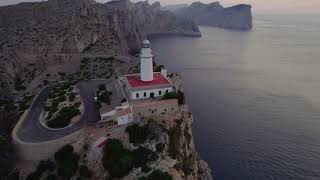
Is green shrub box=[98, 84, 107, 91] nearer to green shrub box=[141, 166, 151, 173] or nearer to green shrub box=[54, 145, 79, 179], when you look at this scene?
green shrub box=[54, 145, 79, 179]

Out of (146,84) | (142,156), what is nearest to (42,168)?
(142,156)

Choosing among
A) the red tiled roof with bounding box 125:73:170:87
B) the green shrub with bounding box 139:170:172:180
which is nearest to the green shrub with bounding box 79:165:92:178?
the green shrub with bounding box 139:170:172:180

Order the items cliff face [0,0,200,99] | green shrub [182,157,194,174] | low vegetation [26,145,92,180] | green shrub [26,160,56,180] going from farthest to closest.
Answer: cliff face [0,0,200,99] < green shrub [182,157,194,174] < green shrub [26,160,56,180] < low vegetation [26,145,92,180]

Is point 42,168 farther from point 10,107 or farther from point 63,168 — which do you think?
point 10,107

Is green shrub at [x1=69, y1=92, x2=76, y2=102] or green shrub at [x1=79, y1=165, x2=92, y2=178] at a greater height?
green shrub at [x1=69, y1=92, x2=76, y2=102]

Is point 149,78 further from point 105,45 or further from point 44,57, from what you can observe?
point 105,45

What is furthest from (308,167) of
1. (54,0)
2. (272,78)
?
(54,0)

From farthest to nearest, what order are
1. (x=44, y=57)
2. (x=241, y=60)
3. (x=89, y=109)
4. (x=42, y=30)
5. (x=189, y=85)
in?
(x=241, y=60) → (x=189, y=85) → (x=42, y=30) → (x=44, y=57) → (x=89, y=109)
